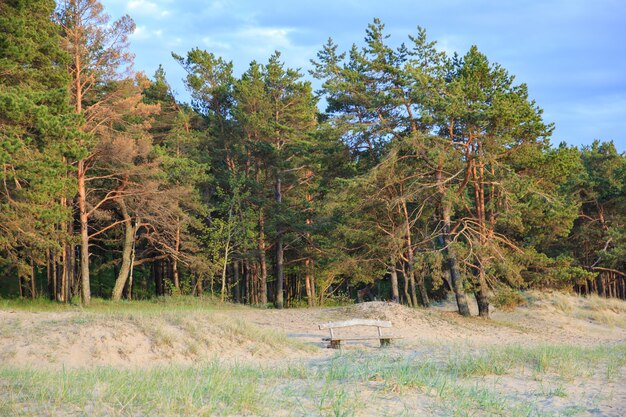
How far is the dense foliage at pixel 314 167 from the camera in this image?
71.5ft

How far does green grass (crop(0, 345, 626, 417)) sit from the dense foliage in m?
12.4

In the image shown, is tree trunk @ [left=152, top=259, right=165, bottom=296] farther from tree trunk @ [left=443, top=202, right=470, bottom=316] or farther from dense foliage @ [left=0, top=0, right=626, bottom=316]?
tree trunk @ [left=443, top=202, right=470, bottom=316]

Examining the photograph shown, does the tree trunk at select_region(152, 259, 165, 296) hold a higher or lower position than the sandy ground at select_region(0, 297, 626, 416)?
higher

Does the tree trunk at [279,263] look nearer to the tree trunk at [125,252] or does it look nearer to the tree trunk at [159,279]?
the tree trunk at [125,252]

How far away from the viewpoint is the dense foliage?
2180 centimetres

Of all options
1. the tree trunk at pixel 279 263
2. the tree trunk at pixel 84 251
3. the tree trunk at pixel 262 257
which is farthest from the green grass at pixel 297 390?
the tree trunk at pixel 262 257

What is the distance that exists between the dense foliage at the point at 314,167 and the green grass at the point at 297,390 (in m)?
12.4

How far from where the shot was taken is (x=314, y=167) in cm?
3612

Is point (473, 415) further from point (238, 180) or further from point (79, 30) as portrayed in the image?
point (238, 180)

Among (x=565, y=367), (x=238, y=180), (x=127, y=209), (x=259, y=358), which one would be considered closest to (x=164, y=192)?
(x=127, y=209)

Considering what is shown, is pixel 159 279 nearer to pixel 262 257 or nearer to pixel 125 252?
pixel 125 252

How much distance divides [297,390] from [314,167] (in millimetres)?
29119

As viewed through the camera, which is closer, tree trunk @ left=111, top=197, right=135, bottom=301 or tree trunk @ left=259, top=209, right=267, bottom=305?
tree trunk @ left=111, top=197, right=135, bottom=301

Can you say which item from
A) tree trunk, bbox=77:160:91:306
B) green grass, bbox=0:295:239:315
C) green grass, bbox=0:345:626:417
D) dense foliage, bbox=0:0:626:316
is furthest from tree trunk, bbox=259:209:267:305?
green grass, bbox=0:345:626:417
